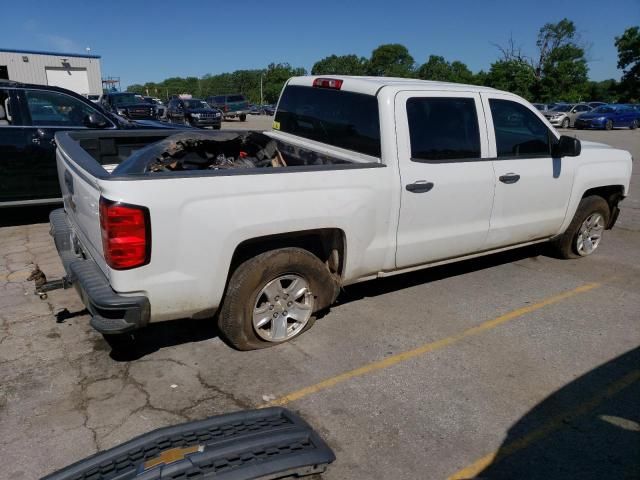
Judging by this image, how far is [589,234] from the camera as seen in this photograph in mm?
5809

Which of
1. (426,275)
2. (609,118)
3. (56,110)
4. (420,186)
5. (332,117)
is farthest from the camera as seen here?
(609,118)

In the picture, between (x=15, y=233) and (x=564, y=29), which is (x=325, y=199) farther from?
(x=564, y=29)

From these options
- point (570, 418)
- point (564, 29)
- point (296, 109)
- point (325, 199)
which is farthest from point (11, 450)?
point (564, 29)

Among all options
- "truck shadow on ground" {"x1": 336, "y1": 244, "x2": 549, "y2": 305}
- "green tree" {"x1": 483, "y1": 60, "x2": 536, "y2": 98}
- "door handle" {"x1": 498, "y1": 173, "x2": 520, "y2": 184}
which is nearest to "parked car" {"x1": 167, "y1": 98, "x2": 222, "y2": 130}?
"truck shadow on ground" {"x1": 336, "y1": 244, "x2": 549, "y2": 305}

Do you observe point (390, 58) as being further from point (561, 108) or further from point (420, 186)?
point (420, 186)

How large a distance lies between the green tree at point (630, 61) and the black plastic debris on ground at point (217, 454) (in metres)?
72.4

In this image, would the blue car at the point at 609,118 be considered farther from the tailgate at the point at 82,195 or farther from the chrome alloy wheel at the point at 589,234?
the tailgate at the point at 82,195

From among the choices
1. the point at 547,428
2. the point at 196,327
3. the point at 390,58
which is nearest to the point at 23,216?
the point at 196,327

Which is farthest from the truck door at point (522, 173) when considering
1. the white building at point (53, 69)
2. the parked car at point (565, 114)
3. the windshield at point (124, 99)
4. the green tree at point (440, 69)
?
the green tree at point (440, 69)

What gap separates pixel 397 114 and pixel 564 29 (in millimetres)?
76095

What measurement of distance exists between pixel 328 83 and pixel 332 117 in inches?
12.3

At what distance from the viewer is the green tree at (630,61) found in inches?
2452

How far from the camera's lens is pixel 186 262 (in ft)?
9.88

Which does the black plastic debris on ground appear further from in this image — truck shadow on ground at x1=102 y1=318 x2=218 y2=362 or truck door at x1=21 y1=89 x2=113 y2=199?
truck door at x1=21 y1=89 x2=113 y2=199
